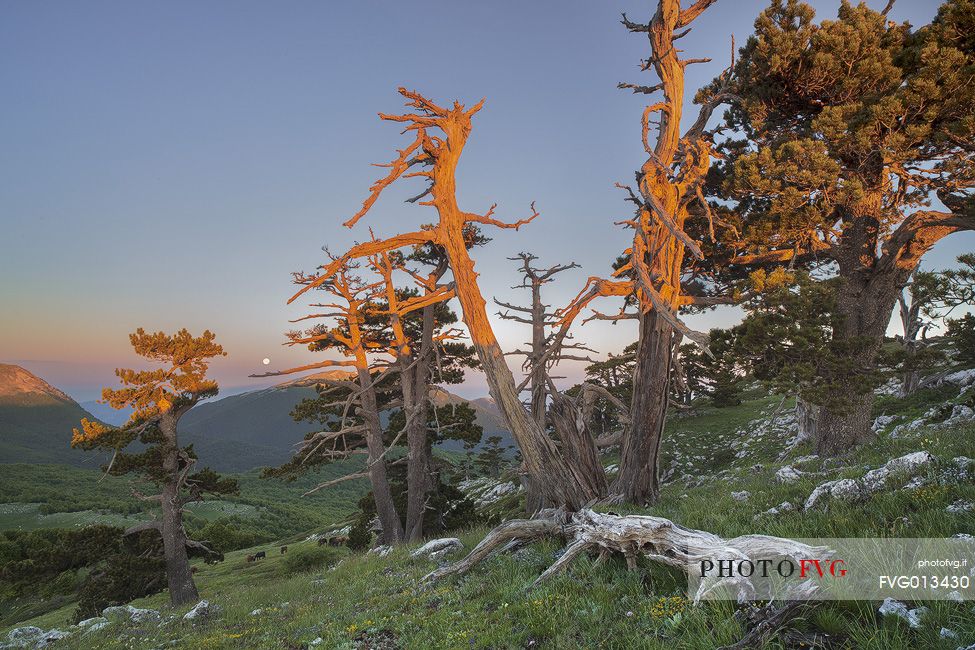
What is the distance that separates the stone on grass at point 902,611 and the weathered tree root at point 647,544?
45 centimetres

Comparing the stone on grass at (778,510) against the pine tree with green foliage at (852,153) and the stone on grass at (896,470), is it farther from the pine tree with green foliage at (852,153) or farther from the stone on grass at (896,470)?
the pine tree with green foliage at (852,153)

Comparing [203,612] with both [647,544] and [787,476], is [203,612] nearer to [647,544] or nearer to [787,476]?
[647,544]

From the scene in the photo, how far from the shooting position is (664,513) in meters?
7.67

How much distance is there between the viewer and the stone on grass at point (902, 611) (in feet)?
9.02

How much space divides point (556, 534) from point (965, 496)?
5144 mm

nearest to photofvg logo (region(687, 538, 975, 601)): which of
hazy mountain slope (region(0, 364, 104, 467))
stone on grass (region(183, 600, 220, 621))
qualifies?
stone on grass (region(183, 600, 220, 621))

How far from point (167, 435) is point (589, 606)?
20860 millimetres


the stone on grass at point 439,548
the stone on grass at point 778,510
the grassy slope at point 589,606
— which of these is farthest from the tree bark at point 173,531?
the stone on grass at point 778,510

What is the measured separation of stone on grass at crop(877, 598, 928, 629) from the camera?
275cm

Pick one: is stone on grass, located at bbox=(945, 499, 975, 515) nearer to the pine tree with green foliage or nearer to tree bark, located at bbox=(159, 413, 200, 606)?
the pine tree with green foliage

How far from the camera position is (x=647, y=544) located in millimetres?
5168

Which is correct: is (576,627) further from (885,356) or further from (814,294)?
(885,356)

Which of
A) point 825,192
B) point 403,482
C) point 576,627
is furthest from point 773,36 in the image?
point 403,482

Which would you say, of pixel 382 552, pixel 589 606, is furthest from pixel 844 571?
pixel 382 552
